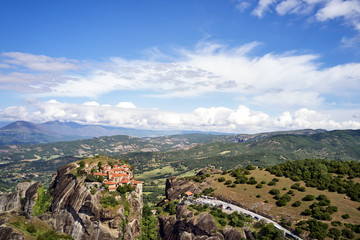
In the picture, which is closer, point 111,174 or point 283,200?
point 283,200

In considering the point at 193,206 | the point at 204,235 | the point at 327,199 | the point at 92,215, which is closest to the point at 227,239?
the point at 204,235

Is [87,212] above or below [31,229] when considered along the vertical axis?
below

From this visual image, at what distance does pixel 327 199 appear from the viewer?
268 feet

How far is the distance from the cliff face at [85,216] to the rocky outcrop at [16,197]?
23.6m

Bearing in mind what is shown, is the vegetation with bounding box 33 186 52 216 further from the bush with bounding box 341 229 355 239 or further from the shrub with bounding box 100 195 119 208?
the bush with bounding box 341 229 355 239

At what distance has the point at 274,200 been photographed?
87938mm

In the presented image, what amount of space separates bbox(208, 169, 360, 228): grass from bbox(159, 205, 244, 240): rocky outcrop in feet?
67.8

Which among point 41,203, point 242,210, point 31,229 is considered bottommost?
point 41,203

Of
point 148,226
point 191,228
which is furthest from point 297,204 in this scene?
point 148,226

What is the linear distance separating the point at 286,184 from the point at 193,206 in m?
46.3

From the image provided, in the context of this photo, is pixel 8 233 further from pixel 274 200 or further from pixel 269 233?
pixel 274 200

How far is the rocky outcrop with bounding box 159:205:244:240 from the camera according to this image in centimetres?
7181

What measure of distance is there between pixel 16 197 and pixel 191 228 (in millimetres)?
84929

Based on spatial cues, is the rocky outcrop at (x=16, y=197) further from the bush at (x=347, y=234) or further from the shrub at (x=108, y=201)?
the bush at (x=347, y=234)
